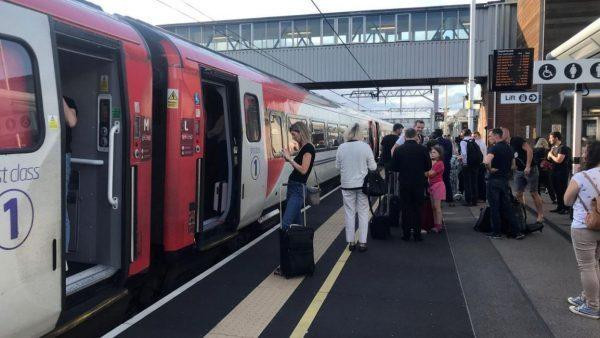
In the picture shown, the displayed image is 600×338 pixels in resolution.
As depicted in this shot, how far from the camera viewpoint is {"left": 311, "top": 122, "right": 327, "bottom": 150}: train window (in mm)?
12633

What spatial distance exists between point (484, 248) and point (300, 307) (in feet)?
11.3

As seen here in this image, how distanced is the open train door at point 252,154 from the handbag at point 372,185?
1.63 metres

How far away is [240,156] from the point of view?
6.66m

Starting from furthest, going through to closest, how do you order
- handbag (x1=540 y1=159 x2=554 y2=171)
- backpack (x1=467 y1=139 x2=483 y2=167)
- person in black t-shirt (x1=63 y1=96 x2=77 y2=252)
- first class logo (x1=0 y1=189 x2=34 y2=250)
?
1. backpack (x1=467 y1=139 x2=483 y2=167)
2. handbag (x1=540 y1=159 x2=554 y2=171)
3. person in black t-shirt (x1=63 y1=96 x2=77 y2=252)
4. first class logo (x1=0 y1=189 x2=34 y2=250)

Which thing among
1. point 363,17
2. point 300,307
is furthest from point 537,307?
point 363,17

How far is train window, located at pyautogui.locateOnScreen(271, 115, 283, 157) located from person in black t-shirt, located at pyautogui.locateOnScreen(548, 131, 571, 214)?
201 inches

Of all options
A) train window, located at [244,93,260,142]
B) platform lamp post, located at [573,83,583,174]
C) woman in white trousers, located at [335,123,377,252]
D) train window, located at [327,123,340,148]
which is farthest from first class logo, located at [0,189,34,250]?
train window, located at [327,123,340,148]

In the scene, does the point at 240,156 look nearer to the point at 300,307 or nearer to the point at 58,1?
the point at 300,307

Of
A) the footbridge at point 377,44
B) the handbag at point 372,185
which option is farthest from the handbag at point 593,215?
Result: the footbridge at point 377,44

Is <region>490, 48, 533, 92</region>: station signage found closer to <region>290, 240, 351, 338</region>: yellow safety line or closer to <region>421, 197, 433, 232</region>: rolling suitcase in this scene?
<region>421, 197, 433, 232</region>: rolling suitcase

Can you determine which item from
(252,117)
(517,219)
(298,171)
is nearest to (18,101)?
(298,171)

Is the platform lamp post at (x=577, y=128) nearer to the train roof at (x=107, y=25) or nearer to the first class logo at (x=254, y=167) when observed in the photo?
the first class logo at (x=254, y=167)

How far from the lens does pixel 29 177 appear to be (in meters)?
3.09

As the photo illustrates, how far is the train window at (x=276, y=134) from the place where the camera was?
27.5 feet
